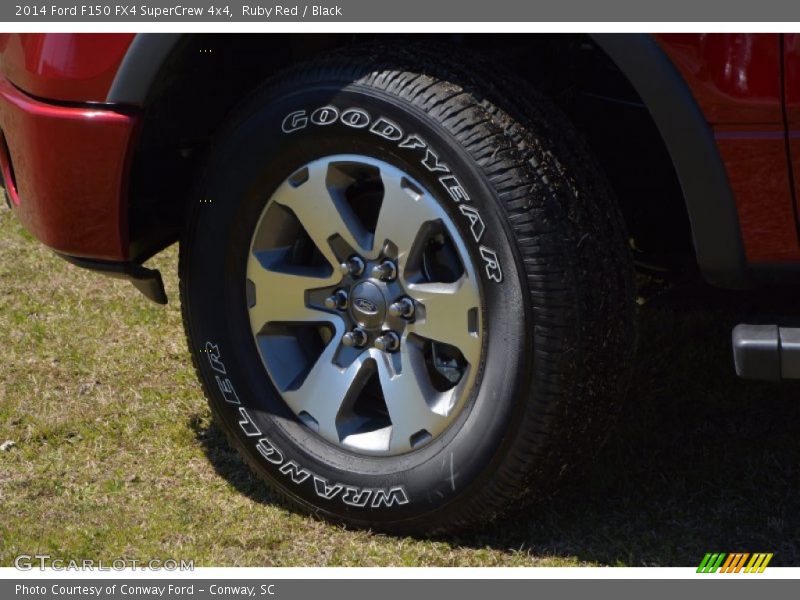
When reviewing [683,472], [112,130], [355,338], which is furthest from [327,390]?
[683,472]

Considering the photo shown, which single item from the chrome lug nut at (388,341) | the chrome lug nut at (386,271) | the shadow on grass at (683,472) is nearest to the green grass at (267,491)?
the shadow on grass at (683,472)

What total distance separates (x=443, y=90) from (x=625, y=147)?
2.38 feet

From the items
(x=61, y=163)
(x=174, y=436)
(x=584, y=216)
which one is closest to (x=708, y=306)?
(x=584, y=216)

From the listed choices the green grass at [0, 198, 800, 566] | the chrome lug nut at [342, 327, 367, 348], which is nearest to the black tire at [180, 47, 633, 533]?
the green grass at [0, 198, 800, 566]

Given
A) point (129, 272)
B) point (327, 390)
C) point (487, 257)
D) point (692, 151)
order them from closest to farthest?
point (692, 151), point (487, 257), point (327, 390), point (129, 272)

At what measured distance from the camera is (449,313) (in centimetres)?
303

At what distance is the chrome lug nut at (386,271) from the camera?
3092 mm

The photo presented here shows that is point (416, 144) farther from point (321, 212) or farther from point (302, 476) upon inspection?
point (302, 476)

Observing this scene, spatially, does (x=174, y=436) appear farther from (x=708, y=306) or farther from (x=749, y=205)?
(x=749, y=205)

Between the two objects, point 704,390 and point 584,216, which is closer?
point 584,216

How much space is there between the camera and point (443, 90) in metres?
2.96

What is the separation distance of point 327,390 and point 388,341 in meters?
0.22

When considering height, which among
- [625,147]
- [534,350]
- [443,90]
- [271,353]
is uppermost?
[443,90]

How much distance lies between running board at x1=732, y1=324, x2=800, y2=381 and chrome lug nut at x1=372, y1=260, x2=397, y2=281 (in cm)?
80
